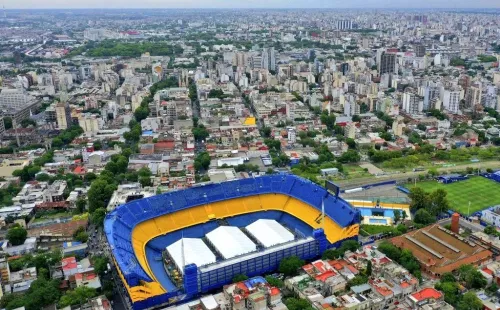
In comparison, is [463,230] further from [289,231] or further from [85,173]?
[85,173]

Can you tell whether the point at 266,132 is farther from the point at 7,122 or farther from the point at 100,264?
the point at 7,122

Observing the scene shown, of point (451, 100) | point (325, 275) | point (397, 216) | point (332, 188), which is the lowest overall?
point (397, 216)

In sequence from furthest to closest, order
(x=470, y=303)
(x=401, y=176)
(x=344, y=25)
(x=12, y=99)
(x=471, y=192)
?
(x=344, y=25), (x=12, y=99), (x=401, y=176), (x=471, y=192), (x=470, y=303)

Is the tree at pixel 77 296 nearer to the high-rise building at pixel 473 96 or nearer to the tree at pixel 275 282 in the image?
the tree at pixel 275 282

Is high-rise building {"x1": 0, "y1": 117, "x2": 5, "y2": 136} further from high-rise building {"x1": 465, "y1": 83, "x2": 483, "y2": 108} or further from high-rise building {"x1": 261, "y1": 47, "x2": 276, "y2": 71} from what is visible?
high-rise building {"x1": 465, "y1": 83, "x2": 483, "y2": 108}

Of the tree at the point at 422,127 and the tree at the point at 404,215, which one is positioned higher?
the tree at the point at 422,127

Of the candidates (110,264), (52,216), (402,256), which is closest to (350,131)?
(402,256)

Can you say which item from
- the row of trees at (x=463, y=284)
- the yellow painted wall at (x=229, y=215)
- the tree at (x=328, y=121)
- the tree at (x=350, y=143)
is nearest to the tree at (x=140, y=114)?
the tree at (x=328, y=121)
